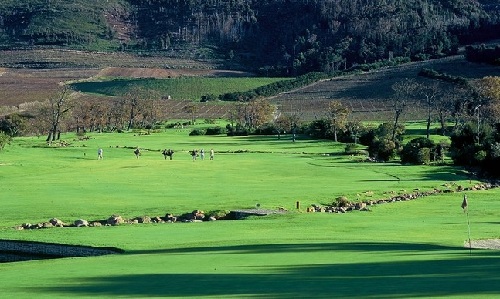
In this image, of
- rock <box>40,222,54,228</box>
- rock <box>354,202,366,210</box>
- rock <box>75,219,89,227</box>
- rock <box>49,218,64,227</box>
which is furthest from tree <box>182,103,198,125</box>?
rock <box>40,222,54,228</box>

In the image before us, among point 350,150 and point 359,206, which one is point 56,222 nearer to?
point 359,206

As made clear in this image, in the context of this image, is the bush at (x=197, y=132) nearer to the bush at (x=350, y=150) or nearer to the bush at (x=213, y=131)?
the bush at (x=213, y=131)

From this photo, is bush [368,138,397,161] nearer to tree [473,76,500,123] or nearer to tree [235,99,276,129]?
tree [473,76,500,123]

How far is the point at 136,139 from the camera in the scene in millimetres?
123500

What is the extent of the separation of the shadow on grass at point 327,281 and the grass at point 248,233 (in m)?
0.03

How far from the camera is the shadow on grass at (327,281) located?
20469 millimetres

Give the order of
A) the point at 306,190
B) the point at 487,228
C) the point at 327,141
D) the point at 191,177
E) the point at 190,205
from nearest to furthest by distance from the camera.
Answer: the point at 487,228, the point at 190,205, the point at 306,190, the point at 191,177, the point at 327,141

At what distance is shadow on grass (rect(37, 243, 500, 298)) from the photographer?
806 inches

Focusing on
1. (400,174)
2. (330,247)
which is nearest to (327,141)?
(400,174)

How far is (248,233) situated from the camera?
3669cm

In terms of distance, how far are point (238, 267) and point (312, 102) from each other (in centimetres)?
16075

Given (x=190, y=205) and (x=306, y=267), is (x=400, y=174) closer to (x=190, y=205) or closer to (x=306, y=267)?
(x=190, y=205)

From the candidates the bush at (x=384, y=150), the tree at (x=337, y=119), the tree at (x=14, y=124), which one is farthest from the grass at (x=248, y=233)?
the tree at (x=14, y=124)

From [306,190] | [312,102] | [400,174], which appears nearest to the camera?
[306,190]
